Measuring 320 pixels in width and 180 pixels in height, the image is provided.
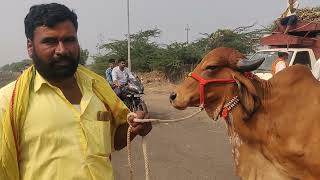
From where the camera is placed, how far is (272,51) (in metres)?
11.3

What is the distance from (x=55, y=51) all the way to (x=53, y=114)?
272 millimetres

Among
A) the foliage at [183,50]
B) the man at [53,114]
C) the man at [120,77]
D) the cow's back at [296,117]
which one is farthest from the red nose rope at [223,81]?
the foliage at [183,50]

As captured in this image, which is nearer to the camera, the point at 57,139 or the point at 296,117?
the point at 57,139

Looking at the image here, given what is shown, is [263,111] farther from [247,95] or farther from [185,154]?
[185,154]

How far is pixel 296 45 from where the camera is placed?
11.5 metres

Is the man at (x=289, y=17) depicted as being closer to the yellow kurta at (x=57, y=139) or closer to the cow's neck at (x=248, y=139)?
the cow's neck at (x=248, y=139)

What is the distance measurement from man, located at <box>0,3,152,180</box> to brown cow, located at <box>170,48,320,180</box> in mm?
1905

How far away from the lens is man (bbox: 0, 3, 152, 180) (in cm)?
207

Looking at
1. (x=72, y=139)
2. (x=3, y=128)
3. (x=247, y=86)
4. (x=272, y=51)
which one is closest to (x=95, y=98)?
(x=72, y=139)

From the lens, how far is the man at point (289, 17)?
1139 cm

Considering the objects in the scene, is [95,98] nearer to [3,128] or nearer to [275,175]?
[3,128]

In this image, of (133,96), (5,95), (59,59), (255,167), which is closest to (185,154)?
(255,167)

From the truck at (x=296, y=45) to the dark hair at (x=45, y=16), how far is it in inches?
354

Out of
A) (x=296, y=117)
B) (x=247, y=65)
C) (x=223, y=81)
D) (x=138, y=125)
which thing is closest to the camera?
(x=138, y=125)
